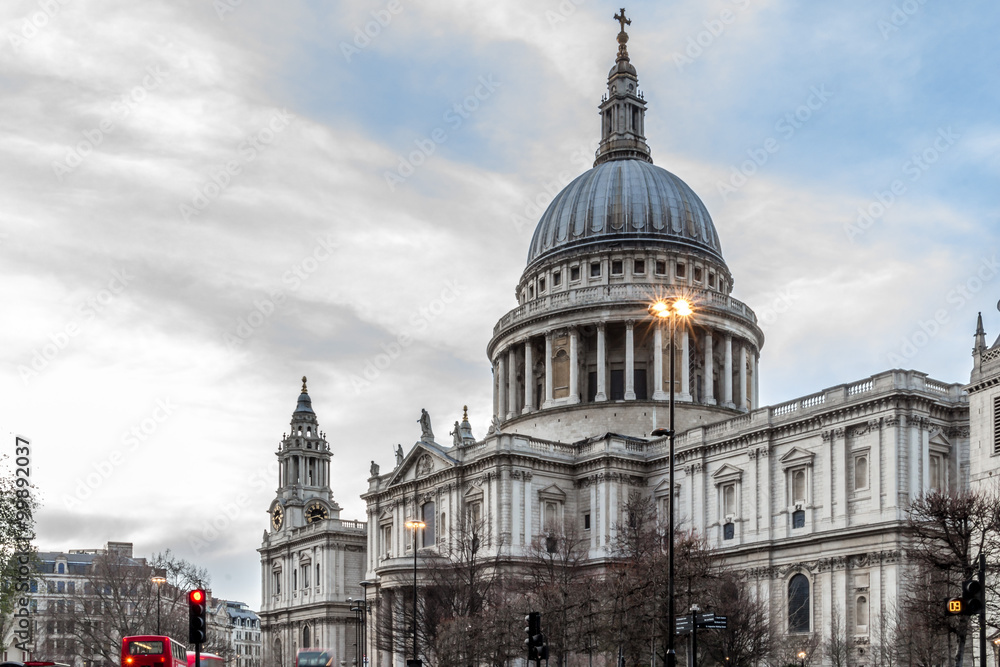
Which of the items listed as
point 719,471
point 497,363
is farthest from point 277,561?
point 719,471

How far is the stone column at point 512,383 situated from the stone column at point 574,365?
758 cm

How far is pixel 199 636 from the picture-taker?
3036cm

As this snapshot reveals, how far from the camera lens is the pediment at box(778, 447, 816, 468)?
70812 mm

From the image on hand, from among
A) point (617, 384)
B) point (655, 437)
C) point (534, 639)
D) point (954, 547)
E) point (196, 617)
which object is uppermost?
point (617, 384)

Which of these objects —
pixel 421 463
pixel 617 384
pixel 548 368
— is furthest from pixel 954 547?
pixel 548 368

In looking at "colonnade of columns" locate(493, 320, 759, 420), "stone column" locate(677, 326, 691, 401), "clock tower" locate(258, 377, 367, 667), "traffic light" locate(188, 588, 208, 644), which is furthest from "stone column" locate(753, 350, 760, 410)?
"traffic light" locate(188, 588, 208, 644)

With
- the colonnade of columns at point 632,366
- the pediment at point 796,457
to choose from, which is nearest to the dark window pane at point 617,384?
the colonnade of columns at point 632,366

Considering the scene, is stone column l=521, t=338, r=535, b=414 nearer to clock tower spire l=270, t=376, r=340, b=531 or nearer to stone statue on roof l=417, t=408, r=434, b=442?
stone statue on roof l=417, t=408, r=434, b=442

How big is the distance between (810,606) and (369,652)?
42.3 m

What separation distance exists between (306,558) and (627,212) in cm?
5075

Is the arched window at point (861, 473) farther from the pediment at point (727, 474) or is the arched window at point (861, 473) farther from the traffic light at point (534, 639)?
the traffic light at point (534, 639)

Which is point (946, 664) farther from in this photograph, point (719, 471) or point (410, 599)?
point (410, 599)

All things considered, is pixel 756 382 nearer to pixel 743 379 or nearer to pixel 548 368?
pixel 743 379

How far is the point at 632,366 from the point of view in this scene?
304ft
